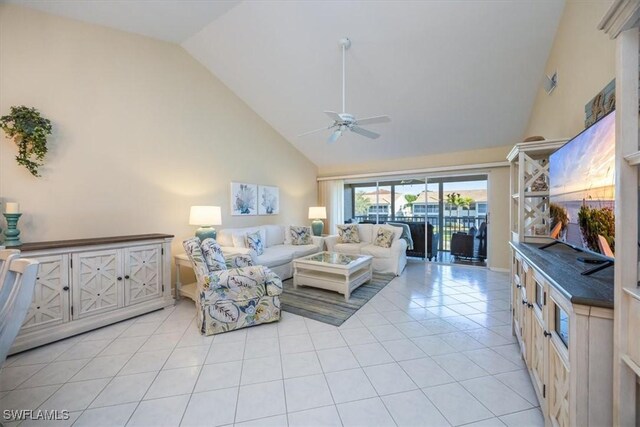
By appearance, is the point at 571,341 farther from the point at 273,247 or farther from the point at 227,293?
the point at 273,247

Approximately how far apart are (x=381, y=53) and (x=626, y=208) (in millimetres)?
3298

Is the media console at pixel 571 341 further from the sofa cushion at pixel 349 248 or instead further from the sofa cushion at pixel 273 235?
the sofa cushion at pixel 273 235

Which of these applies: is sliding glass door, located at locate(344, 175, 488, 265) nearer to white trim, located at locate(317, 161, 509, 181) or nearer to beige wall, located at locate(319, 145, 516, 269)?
beige wall, located at locate(319, 145, 516, 269)

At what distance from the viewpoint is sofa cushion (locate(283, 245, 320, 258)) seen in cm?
454

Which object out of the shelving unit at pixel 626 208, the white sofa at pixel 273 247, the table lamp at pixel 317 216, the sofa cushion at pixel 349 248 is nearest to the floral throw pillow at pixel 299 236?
the white sofa at pixel 273 247

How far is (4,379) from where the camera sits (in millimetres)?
1880

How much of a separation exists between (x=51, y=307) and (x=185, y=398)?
1.74m

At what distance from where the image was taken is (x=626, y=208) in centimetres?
85

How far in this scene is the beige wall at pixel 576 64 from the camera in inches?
75.2

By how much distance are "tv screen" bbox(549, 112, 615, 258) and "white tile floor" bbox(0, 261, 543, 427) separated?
3.58ft

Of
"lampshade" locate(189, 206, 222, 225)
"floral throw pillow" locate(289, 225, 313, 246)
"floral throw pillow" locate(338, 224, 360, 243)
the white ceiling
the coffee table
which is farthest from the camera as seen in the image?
"floral throw pillow" locate(338, 224, 360, 243)

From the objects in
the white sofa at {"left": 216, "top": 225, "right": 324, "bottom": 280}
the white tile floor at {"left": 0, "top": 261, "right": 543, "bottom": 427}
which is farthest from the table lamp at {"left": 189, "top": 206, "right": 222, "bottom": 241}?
the white tile floor at {"left": 0, "top": 261, "right": 543, "bottom": 427}

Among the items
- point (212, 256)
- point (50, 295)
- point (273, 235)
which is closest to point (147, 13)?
point (212, 256)

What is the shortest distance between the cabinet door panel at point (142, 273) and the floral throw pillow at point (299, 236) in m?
2.43
